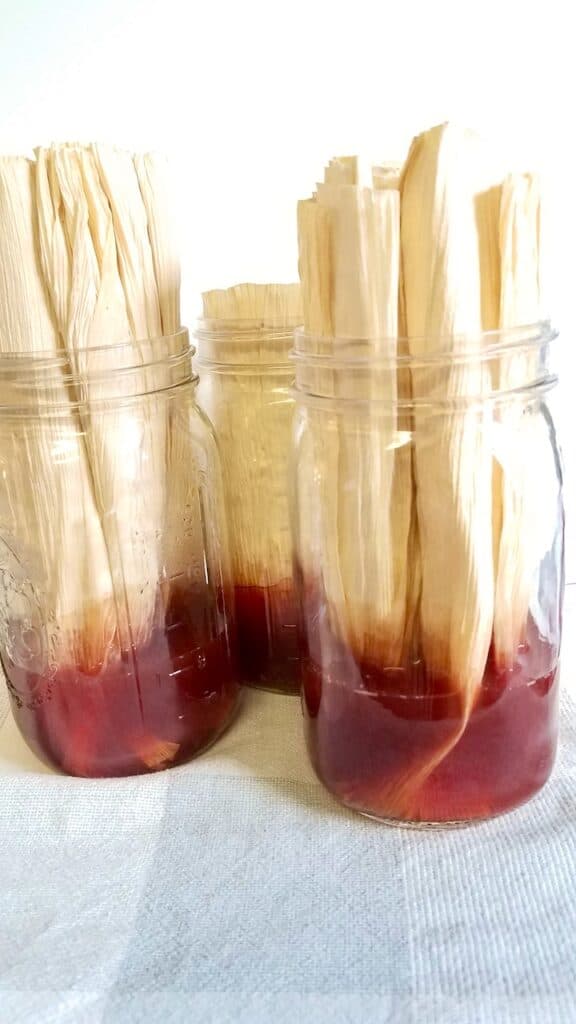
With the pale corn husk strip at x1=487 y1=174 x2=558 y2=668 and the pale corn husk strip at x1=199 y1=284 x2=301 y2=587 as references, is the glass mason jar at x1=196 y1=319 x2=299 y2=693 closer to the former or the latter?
the pale corn husk strip at x1=199 y1=284 x2=301 y2=587

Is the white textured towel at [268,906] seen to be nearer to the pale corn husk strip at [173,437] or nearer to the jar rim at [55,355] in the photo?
the pale corn husk strip at [173,437]

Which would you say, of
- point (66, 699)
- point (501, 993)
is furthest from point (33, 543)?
point (501, 993)

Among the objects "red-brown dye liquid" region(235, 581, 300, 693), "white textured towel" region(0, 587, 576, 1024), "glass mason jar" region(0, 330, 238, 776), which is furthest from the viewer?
"red-brown dye liquid" region(235, 581, 300, 693)

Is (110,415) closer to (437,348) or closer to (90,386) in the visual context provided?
(90,386)

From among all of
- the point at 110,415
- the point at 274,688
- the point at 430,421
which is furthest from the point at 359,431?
the point at 274,688

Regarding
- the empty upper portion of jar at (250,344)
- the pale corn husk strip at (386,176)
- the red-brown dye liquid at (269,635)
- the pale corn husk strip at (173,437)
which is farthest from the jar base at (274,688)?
the pale corn husk strip at (386,176)

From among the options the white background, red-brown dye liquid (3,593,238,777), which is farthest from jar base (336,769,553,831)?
the white background

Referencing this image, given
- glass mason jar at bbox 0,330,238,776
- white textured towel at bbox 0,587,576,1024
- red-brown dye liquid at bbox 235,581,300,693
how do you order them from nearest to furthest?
white textured towel at bbox 0,587,576,1024 → glass mason jar at bbox 0,330,238,776 → red-brown dye liquid at bbox 235,581,300,693
